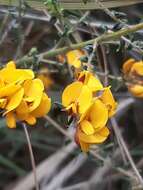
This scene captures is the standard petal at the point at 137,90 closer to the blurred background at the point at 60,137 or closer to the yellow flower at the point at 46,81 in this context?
the blurred background at the point at 60,137

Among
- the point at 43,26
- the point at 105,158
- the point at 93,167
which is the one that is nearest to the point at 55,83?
the point at 43,26

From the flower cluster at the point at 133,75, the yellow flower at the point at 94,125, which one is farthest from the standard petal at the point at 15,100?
the flower cluster at the point at 133,75

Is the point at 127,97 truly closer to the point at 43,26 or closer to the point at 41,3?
the point at 43,26

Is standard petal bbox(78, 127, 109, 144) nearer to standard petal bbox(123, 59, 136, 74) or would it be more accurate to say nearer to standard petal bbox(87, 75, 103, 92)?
standard petal bbox(87, 75, 103, 92)

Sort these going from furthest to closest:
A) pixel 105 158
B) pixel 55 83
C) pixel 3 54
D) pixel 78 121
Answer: pixel 55 83, pixel 3 54, pixel 105 158, pixel 78 121

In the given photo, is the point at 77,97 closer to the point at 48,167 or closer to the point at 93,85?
the point at 93,85

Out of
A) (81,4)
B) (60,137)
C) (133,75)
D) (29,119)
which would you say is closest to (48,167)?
(60,137)

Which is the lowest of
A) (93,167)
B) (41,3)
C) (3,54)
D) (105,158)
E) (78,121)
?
(93,167)
